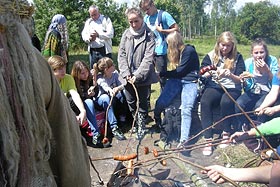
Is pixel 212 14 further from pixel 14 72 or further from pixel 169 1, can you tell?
pixel 14 72

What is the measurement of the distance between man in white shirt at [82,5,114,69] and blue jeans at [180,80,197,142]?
235cm

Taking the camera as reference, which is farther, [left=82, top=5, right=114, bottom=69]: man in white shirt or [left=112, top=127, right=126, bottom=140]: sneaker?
[left=82, top=5, right=114, bottom=69]: man in white shirt

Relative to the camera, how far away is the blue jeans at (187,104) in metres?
4.82

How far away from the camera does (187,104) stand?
4.87m

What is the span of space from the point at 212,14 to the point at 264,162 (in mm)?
78338

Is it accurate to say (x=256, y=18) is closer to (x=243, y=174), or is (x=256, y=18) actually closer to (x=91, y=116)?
(x=91, y=116)

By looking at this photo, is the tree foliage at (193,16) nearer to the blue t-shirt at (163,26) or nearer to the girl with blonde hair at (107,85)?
the blue t-shirt at (163,26)

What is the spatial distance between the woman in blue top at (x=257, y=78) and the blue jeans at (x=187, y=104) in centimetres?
57

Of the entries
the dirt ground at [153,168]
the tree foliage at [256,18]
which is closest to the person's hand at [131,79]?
the dirt ground at [153,168]

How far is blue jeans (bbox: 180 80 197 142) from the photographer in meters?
4.82

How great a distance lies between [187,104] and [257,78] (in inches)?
36.4

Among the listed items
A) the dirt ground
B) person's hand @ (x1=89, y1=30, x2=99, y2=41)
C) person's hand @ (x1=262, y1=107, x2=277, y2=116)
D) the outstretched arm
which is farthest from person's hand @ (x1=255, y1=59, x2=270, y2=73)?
person's hand @ (x1=89, y1=30, x2=99, y2=41)

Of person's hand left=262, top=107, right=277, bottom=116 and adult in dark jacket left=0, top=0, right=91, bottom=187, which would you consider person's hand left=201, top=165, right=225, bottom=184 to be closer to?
adult in dark jacket left=0, top=0, right=91, bottom=187


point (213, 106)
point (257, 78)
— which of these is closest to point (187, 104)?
point (213, 106)
